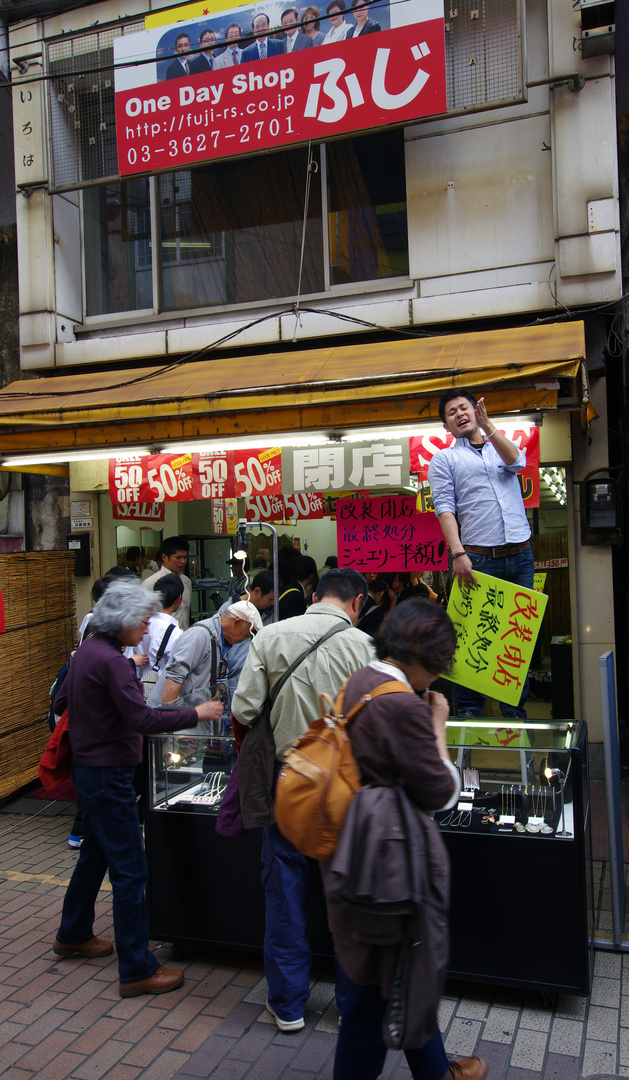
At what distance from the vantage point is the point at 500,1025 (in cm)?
348

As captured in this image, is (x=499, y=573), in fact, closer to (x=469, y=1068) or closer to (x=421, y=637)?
(x=421, y=637)

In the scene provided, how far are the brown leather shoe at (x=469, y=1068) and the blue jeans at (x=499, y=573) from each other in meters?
1.79

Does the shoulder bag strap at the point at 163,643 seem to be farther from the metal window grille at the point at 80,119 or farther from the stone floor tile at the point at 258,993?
the metal window grille at the point at 80,119

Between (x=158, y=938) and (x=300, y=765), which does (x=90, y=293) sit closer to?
(x=158, y=938)

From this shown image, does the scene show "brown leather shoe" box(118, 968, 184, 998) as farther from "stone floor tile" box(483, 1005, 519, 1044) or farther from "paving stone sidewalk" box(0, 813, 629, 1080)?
"stone floor tile" box(483, 1005, 519, 1044)

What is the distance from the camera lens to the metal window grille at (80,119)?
8320 millimetres

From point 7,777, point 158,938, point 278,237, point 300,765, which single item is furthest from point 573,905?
point 278,237

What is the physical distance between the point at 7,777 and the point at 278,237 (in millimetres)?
6080

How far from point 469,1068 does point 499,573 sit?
2482 millimetres

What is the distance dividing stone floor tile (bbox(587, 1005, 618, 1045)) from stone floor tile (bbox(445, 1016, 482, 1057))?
1.64 ft

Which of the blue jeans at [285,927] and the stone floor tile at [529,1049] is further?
the blue jeans at [285,927]

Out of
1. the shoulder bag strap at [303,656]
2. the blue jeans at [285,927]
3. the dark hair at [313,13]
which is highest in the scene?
the dark hair at [313,13]

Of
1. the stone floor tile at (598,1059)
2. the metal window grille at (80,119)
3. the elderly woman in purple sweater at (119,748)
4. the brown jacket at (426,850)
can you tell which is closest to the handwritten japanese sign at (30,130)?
the metal window grille at (80,119)

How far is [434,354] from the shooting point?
5941 mm
